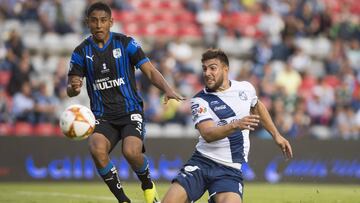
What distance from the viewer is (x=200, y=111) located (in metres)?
8.38

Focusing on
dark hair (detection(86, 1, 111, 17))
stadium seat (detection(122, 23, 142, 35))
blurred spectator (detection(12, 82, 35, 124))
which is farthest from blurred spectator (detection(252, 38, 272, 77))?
dark hair (detection(86, 1, 111, 17))

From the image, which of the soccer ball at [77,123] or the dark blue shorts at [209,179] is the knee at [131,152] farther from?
the dark blue shorts at [209,179]

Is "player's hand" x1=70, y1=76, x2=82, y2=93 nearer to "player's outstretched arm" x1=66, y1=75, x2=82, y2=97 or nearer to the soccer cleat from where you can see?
"player's outstretched arm" x1=66, y1=75, x2=82, y2=97

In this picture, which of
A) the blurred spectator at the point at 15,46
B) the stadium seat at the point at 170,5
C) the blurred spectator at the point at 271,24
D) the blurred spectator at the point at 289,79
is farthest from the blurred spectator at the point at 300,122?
the blurred spectator at the point at 15,46

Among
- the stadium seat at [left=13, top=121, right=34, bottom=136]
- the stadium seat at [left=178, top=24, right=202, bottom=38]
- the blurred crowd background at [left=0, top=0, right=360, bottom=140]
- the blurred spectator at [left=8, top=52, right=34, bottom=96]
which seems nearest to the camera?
the stadium seat at [left=13, top=121, right=34, bottom=136]

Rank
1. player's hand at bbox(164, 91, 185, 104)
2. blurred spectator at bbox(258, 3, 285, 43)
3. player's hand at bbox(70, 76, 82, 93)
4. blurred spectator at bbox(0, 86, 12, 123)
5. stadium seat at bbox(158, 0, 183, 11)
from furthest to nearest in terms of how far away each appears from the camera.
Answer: stadium seat at bbox(158, 0, 183, 11), blurred spectator at bbox(258, 3, 285, 43), blurred spectator at bbox(0, 86, 12, 123), player's hand at bbox(70, 76, 82, 93), player's hand at bbox(164, 91, 185, 104)

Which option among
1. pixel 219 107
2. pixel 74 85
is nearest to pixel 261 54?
pixel 74 85

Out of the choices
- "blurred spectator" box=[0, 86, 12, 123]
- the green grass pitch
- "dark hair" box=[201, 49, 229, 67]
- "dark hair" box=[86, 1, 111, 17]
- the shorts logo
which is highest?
"dark hair" box=[86, 1, 111, 17]

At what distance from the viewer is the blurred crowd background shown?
18.3m

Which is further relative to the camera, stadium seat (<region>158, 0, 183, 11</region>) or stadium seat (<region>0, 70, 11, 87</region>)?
stadium seat (<region>158, 0, 183, 11</region>)

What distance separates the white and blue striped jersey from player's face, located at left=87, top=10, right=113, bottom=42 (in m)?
1.61

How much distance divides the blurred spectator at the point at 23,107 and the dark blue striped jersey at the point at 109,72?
27.1 ft

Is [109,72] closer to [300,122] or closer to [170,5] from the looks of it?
[300,122]

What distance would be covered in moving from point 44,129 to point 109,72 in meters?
8.52
